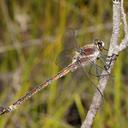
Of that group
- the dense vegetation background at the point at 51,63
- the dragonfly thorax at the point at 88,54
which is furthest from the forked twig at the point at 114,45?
the dense vegetation background at the point at 51,63

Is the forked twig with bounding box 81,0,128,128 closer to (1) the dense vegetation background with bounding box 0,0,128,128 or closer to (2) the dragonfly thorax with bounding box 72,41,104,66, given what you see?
(2) the dragonfly thorax with bounding box 72,41,104,66

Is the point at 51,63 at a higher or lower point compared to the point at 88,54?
lower

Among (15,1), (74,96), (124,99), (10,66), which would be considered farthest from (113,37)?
(15,1)

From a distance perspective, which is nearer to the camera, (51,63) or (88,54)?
(88,54)

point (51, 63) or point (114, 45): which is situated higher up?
point (114, 45)

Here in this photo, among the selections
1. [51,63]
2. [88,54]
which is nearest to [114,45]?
[88,54]

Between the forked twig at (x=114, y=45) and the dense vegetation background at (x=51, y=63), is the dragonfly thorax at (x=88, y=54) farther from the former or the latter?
the dense vegetation background at (x=51, y=63)

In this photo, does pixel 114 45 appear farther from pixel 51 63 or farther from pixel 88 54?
pixel 51 63

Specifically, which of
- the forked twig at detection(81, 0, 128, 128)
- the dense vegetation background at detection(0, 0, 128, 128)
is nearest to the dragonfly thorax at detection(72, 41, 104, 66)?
the forked twig at detection(81, 0, 128, 128)
